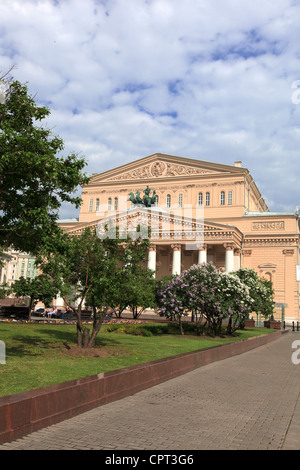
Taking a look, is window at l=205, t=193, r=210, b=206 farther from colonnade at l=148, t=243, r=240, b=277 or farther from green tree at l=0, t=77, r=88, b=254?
green tree at l=0, t=77, r=88, b=254

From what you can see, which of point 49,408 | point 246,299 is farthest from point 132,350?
point 246,299

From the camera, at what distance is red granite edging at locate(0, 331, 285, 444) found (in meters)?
5.56

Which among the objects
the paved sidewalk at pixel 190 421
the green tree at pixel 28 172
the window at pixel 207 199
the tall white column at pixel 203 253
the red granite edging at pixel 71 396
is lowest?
the paved sidewalk at pixel 190 421

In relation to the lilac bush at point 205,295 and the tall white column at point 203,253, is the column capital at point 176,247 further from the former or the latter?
the lilac bush at point 205,295

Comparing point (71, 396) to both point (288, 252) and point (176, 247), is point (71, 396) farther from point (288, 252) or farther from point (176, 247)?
point (288, 252)

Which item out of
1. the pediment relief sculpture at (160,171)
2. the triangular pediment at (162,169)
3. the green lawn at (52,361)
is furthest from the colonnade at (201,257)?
the green lawn at (52,361)

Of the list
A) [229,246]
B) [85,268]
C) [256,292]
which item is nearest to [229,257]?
[229,246]

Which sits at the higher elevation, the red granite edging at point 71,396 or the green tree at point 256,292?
the green tree at point 256,292

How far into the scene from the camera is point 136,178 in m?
61.2

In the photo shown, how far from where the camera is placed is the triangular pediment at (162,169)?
2255 inches

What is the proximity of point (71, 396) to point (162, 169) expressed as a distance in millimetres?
54184

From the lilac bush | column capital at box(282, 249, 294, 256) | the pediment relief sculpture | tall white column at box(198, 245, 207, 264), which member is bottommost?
the lilac bush

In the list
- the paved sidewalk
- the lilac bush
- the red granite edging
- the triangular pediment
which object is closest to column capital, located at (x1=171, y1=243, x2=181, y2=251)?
the triangular pediment

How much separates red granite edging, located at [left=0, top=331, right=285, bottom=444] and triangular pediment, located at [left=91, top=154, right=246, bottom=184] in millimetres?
47741
